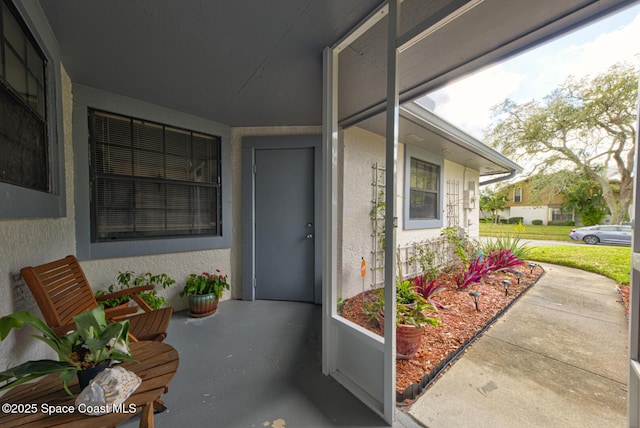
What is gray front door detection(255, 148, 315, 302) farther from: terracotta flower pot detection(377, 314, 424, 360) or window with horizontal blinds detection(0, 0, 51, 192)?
window with horizontal blinds detection(0, 0, 51, 192)

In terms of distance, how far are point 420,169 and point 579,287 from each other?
328cm

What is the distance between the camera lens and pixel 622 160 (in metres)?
2.64

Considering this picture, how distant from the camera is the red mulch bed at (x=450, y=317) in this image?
1.81m

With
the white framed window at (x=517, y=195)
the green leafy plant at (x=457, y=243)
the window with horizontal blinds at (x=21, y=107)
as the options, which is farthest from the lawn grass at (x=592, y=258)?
the window with horizontal blinds at (x=21, y=107)

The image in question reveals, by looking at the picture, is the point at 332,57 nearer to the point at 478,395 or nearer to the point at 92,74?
the point at 92,74

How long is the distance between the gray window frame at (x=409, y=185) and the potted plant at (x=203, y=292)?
122 inches

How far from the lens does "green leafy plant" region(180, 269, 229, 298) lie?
267 cm

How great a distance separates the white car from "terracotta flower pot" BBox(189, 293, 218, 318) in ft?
24.0

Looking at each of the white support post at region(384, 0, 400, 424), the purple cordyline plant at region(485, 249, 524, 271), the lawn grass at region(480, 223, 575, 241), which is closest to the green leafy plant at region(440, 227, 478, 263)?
the purple cordyline plant at region(485, 249, 524, 271)

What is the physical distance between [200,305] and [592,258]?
792 cm

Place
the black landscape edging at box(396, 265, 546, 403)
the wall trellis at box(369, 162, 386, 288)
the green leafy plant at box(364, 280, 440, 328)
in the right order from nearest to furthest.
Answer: the black landscape edging at box(396, 265, 546, 403) < the green leafy plant at box(364, 280, 440, 328) < the wall trellis at box(369, 162, 386, 288)

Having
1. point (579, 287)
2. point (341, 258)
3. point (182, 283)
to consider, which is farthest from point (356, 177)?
point (579, 287)

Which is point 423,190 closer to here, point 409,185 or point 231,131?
point 409,185

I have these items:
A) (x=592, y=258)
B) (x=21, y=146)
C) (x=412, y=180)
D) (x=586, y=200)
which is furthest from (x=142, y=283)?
(x=592, y=258)
